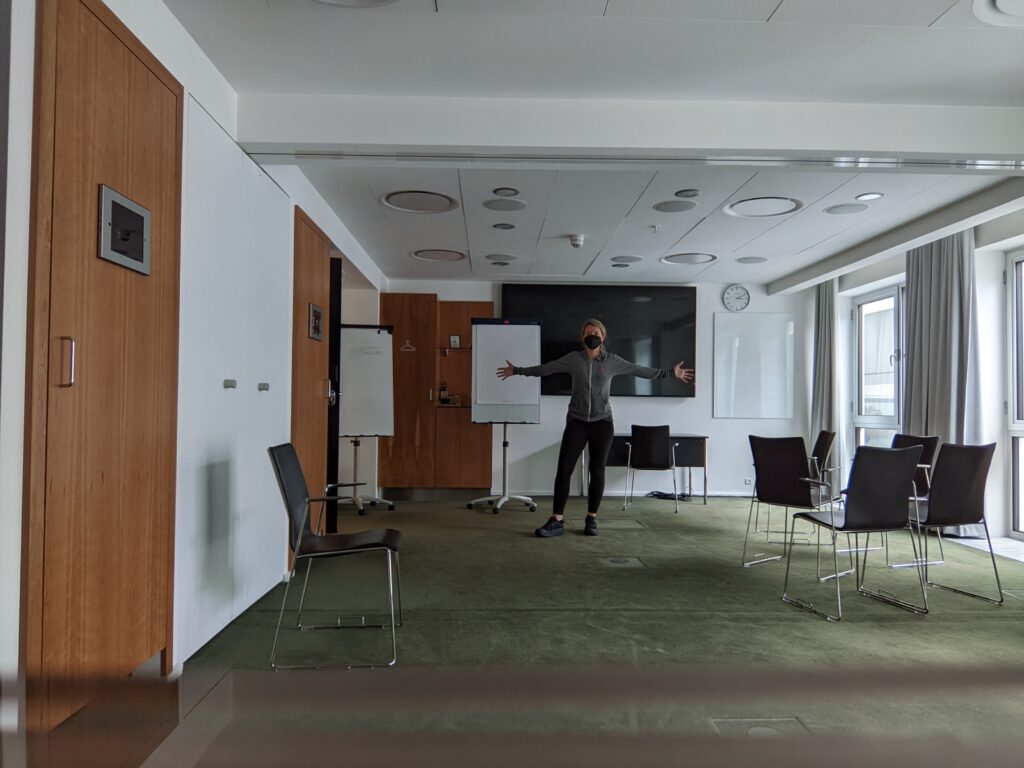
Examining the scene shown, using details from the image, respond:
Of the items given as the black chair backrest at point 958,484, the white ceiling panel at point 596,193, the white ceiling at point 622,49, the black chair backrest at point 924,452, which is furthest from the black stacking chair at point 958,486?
the white ceiling panel at point 596,193

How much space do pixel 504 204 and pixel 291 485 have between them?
2.82 metres

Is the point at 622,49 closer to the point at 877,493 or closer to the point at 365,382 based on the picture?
the point at 877,493

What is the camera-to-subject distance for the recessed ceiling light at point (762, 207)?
4920 mm

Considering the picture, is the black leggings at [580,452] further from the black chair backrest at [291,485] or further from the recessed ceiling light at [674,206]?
the black chair backrest at [291,485]

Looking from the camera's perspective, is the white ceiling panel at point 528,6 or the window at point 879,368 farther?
the window at point 879,368

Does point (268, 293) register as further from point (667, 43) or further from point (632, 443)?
point (632, 443)

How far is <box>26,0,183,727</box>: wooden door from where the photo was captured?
185 cm

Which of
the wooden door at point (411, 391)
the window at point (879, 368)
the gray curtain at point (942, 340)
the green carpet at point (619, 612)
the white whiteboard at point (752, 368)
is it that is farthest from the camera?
the white whiteboard at point (752, 368)

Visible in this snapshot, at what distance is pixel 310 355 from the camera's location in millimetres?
4473

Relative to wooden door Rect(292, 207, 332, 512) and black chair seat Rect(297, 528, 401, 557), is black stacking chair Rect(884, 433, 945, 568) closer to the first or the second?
black chair seat Rect(297, 528, 401, 557)

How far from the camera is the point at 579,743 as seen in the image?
311mm

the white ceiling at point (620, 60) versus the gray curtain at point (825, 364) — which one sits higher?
the white ceiling at point (620, 60)

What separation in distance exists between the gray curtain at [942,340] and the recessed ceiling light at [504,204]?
368 centimetres

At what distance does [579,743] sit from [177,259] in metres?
2.81
